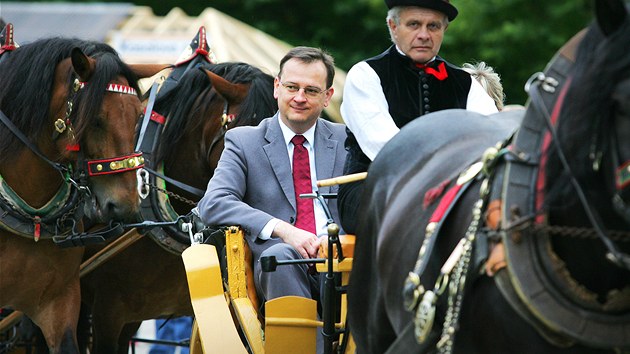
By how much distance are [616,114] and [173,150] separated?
4.19 meters

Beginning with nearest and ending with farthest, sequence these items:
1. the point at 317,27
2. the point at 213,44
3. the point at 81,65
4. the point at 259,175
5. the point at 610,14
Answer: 1. the point at 610,14
2. the point at 259,175
3. the point at 81,65
4. the point at 213,44
5. the point at 317,27

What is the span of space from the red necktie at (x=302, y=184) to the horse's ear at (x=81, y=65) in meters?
1.12

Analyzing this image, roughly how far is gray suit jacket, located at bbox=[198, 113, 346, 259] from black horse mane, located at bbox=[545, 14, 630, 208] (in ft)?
7.07

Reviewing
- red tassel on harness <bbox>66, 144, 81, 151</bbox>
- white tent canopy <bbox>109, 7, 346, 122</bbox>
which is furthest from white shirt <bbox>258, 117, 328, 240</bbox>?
white tent canopy <bbox>109, 7, 346, 122</bbox>

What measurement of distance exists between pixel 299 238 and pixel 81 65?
1.62 m

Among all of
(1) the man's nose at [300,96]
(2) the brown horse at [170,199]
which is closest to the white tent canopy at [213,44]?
(2) the brown horse at [170,199]

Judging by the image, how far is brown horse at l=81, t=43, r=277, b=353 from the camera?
6336 millimetres

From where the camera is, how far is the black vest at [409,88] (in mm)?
4582

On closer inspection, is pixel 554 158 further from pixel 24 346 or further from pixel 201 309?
pixel 24 346

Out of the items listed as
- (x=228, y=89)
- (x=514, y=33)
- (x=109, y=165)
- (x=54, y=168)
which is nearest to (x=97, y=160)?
(x=109, y=165)

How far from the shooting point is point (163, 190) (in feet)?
20.5

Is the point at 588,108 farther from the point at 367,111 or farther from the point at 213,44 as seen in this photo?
the point at 213,44

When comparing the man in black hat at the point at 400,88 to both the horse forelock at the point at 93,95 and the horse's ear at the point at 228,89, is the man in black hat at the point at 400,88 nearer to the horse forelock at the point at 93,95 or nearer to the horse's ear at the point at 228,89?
the horse forelock at the point at 93,95

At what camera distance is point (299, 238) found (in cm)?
465
